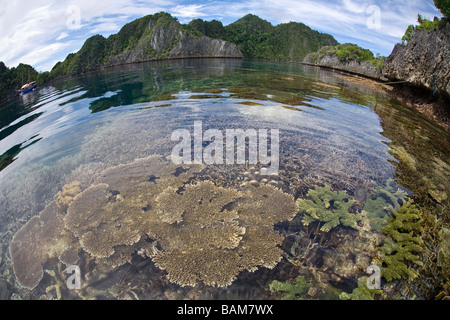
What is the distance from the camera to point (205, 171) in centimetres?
641

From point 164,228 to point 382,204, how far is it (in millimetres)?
5131

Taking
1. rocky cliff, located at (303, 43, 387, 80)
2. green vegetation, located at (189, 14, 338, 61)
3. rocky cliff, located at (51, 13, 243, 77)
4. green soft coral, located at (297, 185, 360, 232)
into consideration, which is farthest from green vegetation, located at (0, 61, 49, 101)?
green vegetation, located at (189, 14, 338, 61)

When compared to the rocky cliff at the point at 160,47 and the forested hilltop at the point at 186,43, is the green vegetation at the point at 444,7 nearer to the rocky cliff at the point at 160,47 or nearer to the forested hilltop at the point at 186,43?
the forested hilltop at the point at 186,43

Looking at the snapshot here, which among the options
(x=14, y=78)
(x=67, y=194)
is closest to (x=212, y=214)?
(x=67, y=194)

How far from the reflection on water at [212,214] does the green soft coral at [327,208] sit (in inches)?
1.1

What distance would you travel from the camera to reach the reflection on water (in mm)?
3418

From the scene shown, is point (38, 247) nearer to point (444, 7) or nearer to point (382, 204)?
point (382, 204)

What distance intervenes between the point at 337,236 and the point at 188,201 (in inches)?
134

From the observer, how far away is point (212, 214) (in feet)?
15.7

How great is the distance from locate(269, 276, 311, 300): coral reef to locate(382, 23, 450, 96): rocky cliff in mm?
13782

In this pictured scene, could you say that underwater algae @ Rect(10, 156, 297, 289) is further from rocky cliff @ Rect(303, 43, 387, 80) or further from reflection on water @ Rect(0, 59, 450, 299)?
rocky cliff @ Rect(303, 43, 387, 80)

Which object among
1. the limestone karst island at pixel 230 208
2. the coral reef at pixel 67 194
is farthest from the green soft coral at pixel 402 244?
the coral reef at pixel 67 194
